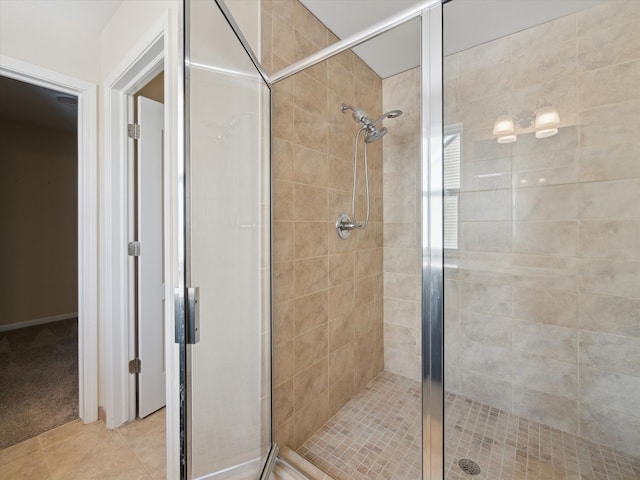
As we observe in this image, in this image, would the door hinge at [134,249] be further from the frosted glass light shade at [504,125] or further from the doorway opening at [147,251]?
the frosted glass light shade at [504,125]

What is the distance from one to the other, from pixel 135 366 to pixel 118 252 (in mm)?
708

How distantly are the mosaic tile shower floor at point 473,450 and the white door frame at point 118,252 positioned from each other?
113cm

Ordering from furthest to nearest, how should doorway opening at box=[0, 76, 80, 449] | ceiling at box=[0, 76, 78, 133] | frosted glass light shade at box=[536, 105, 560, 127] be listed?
doorway opening at box=[0, 76, 80, 449]
ceiling at box=[0, 76, 78, 133]
frosted glass light shade at box=[536, 105, 560, 127]

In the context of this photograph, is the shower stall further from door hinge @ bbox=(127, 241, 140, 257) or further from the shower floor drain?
door hinge @ bbox=(127, 241, 140, 257)

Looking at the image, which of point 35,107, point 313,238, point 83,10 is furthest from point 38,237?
point 313,238

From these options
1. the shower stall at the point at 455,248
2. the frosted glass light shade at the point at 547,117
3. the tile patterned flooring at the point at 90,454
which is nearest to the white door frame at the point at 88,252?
the tile patterned flooring at the point at 90,454

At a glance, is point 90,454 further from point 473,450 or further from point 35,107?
point 35,107

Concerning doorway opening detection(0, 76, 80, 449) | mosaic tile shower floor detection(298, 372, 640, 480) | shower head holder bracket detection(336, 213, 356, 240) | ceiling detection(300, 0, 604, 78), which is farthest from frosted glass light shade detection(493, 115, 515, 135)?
doorway opening detection(0, 76, 80, 449)

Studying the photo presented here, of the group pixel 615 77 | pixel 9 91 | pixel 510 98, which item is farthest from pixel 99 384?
pixel 615 77

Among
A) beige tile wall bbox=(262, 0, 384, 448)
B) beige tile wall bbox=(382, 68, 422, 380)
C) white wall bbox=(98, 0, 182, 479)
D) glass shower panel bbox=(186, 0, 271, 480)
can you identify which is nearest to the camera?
glass shower panel bbox=(186, 0, 271, 480)

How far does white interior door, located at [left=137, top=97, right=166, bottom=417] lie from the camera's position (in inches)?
66.5

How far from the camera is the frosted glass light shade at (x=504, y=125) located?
150 centimetres

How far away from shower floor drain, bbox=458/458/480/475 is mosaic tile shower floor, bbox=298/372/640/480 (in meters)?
0.02

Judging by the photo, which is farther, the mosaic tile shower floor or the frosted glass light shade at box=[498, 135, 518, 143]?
the frosted glass light shade at box=[498, 135, 518, 143]
